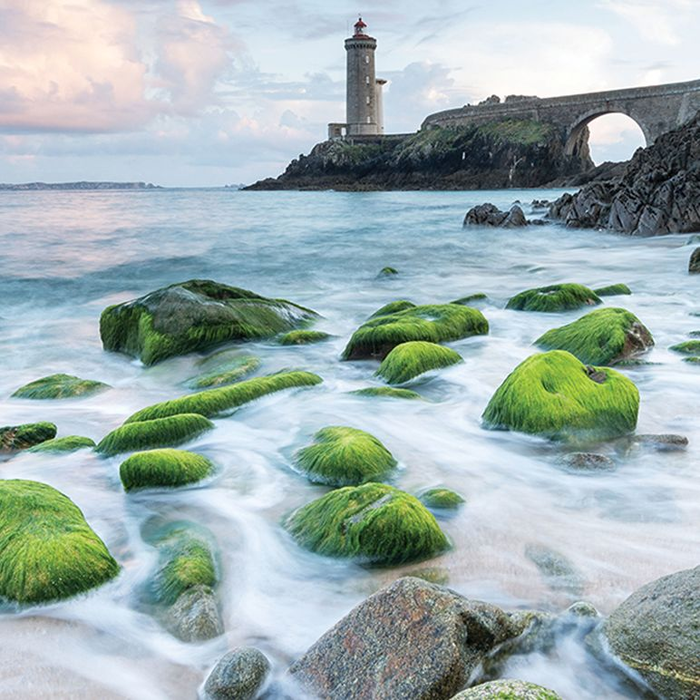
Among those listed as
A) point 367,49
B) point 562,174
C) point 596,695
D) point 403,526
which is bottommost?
point 596,695

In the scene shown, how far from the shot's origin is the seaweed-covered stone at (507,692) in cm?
183

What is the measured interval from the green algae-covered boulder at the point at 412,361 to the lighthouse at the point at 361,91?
72.6 metres

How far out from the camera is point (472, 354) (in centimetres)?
705

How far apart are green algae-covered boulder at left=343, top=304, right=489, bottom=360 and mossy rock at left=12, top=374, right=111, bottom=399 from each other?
8.16 ft

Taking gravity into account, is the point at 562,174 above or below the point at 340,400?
above

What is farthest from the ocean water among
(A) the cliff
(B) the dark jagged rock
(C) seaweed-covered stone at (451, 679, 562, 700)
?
(A) the cliff

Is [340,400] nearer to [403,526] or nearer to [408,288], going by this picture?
[403,526]

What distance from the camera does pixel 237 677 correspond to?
7.78 ft

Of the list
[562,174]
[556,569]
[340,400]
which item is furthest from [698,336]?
[562,174]

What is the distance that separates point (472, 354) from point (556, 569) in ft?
13.2

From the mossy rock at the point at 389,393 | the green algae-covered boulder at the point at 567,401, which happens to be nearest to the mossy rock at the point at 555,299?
the mossy rock at the point at 389,393

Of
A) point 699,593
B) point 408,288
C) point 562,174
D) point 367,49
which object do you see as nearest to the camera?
point 699,593

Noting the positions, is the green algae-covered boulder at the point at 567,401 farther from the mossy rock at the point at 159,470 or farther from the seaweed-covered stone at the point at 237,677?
the seaweed-covered stone at the point at 237,677

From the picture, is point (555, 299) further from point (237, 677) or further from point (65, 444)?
point (237, 677)
